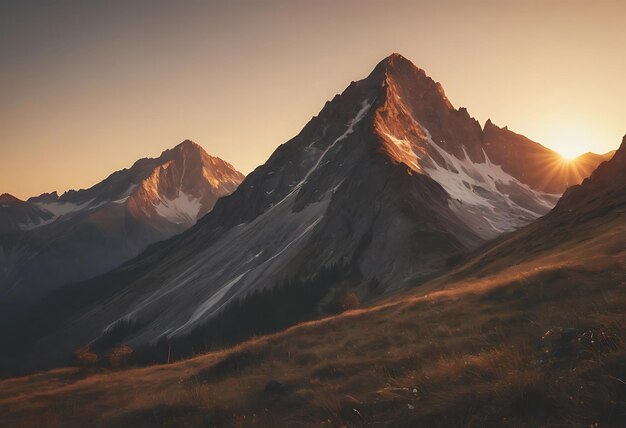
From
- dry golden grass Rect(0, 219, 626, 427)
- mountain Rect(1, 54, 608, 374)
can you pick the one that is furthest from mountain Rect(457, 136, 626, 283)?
mountain Rect(1, 54, 608, 374)

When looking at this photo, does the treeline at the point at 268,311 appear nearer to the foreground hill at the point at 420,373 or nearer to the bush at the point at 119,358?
the bush at the point at 119,358

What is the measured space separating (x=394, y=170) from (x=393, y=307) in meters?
99.7

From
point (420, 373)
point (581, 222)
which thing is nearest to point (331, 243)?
point (581, 222)

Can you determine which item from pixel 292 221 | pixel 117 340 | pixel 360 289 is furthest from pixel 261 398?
pixel 117 340

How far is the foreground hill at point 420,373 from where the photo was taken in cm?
859

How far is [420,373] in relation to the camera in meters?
12.1

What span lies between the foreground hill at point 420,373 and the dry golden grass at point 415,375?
0.04 metres

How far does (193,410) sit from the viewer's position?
14.5 meters

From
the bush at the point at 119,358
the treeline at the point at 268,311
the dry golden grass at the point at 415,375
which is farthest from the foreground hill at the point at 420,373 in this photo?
the treeline at the point at 268,311

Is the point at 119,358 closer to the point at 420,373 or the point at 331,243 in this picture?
the point at 420,373

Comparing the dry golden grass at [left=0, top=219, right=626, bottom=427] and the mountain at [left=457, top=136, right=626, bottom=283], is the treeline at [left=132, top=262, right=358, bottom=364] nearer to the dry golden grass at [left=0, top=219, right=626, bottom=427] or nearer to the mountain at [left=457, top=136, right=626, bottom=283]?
the mountain at [left=457, top=136, right=626, bottom=283]

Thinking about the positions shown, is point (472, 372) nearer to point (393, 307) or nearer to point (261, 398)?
point (261, 398)

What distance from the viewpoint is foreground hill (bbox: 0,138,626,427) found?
28.2 ft

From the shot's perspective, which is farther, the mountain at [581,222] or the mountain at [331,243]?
the mountain at [331,243]
